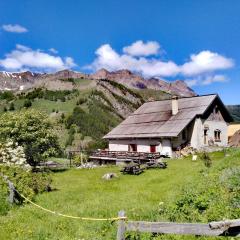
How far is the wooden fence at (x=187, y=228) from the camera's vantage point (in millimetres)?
8648

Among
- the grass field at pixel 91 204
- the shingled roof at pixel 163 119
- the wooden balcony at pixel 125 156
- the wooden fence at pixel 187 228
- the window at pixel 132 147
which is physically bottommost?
the grass field at pixel 91 204

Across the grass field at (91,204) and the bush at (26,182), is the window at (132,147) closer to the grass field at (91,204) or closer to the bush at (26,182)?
the grass field at (91,204)

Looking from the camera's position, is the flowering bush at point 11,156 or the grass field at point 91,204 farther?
the flowering bush at point 11,156

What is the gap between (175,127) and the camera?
4947 centimetres

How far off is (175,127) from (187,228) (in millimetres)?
40437

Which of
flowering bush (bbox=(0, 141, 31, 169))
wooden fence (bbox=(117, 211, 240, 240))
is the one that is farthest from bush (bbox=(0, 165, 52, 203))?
wooden fence (bbox=(117, 211, 240, 240))

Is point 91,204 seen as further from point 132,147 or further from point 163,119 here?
point 132,147

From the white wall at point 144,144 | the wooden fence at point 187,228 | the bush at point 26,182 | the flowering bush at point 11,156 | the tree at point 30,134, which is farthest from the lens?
the white wall at point 144,144

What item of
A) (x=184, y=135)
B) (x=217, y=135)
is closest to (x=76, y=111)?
(x=217, y=135)

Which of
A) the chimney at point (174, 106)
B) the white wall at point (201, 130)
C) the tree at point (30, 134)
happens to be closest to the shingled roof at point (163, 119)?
the chimney at point (174, 106)

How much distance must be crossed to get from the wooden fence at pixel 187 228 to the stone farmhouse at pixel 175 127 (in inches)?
1473

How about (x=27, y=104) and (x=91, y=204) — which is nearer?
(x=91, y=204)

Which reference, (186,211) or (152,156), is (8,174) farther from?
(152,156)

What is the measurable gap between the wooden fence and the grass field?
8.28ft
